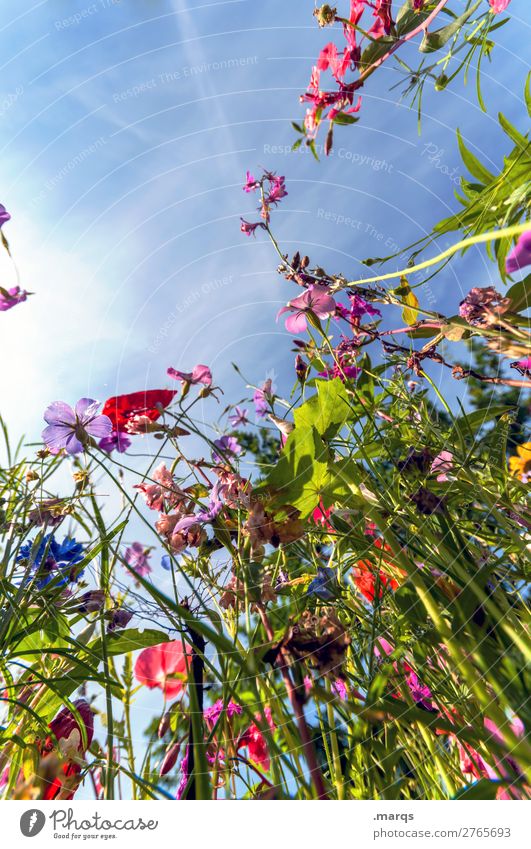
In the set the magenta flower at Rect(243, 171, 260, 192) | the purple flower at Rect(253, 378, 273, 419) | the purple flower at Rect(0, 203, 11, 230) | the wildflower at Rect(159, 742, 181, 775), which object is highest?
the magenta flower at Rect(243, 171, 260, 192)

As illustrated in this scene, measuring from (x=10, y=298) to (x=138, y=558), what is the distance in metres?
0.28

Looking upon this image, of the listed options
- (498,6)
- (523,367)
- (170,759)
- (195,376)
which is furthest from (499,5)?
(170,759)

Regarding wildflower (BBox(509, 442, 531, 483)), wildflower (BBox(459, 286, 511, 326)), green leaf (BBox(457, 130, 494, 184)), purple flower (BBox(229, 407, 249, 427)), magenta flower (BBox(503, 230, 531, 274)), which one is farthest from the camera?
purple flower (BBox(229, 407, 249, 427))

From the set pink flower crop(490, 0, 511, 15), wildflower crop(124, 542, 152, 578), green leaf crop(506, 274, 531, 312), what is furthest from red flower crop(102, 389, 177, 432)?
pink flower crop(490, 0, 511, 15)

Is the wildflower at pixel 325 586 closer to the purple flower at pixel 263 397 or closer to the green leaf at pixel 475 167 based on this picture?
the purple flower at pixel 263 397

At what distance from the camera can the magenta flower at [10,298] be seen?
1.40 feet

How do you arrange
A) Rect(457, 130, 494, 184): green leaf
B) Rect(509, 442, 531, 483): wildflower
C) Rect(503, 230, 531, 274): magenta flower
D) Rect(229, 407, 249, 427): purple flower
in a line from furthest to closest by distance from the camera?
Rect(229, 407, 249, 427): purple flower → Rect(457, 130, 494, 184): green leaf → Rect(509, 442, 531, 483): wildflower → Rect(503, 230, 531, 274): magenta flower

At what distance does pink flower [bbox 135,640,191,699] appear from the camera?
0.43m

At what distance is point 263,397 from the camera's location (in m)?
0.66

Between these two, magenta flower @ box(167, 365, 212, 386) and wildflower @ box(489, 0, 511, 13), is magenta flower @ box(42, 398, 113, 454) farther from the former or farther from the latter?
wildflower @ box(489, 0, 511, 13)

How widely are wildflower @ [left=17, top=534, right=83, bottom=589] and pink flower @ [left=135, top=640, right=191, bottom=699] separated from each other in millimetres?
108
